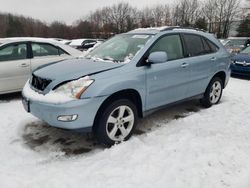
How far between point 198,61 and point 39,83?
291cm

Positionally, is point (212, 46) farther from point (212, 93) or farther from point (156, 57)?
point (156, 57)

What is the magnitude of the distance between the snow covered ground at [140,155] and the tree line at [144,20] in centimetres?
4357

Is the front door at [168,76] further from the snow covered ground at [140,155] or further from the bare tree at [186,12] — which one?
the bare tree at [186,12]

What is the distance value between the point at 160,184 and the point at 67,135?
1899 millimetres

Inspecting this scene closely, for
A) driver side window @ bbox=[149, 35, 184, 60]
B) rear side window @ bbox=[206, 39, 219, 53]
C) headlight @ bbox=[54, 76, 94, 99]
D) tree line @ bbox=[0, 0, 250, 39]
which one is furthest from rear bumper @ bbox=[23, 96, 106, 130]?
tree line @ bbox=[0, 0, 250, 39]

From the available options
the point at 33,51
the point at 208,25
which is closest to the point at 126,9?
the point at 208,25

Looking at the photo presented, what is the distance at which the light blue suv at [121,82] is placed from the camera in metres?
3.51

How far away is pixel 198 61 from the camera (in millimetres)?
5105

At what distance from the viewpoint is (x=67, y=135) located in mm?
4293

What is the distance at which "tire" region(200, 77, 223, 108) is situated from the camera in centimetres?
565

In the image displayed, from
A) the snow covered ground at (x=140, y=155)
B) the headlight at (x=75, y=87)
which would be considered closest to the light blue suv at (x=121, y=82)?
the headlight at (x=75, y=87)

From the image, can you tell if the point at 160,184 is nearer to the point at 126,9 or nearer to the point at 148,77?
the point at 148,77

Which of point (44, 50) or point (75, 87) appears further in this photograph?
point (44, 50)

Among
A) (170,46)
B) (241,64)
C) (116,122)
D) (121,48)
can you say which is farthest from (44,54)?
(241,64)
